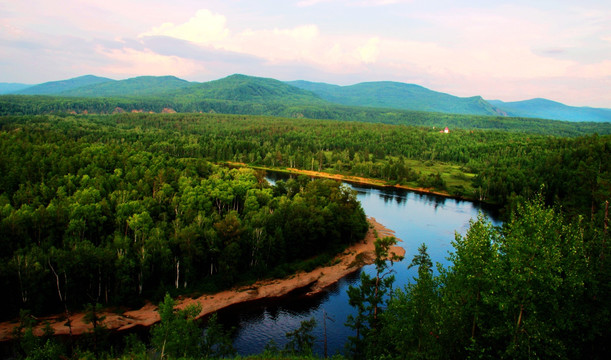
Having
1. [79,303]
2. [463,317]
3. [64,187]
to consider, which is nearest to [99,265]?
[79,303]

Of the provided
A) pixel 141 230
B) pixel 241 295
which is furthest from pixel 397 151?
pixel 141 230

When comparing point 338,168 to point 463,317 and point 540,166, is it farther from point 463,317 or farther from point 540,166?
point 463,317

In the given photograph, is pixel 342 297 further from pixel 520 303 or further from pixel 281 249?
pixel 520 303

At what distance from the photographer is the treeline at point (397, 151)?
2936 inches

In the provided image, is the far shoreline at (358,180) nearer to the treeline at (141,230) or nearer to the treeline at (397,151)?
the treeline at (397,151)

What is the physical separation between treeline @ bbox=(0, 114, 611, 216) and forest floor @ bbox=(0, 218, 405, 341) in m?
24.2

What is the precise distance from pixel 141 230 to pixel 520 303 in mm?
32853

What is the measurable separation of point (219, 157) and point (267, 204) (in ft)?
225

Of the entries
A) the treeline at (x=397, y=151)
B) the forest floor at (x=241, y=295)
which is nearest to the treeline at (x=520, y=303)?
the forest floor at (x=241, y=295)

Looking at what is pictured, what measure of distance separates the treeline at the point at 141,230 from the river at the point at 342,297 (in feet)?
16.0

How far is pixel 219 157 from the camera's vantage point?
112312mm

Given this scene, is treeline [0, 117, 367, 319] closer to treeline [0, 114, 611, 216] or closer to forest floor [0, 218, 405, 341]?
forest floor [0, 218, 405, 341]

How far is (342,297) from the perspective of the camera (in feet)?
118

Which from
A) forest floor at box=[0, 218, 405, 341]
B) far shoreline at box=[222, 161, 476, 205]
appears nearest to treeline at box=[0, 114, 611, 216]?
far shoreline at box=[222, 161, 476, 205]
